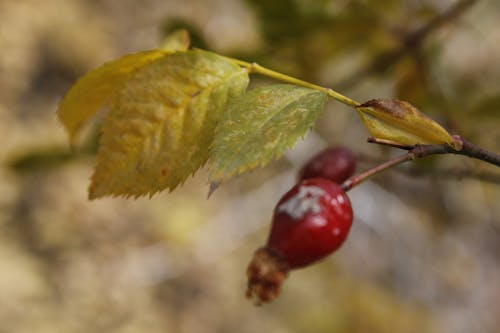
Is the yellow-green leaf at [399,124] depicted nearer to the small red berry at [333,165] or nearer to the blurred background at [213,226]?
the small red berry at [333,165]

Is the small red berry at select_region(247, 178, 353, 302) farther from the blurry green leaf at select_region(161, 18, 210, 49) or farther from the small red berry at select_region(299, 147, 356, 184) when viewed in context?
the blurry green leaf at select_region(161, 18, 210, 49)

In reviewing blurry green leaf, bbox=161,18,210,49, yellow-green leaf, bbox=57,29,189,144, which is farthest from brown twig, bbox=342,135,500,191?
blurry green leaf, bbox=161,18,210,49

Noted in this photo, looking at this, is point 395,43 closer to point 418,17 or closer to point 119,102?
point 418,17

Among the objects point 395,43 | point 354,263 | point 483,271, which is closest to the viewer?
point 395,43

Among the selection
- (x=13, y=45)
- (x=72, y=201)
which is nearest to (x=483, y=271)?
(x=72, y=201)

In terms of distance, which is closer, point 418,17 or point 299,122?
point 299,122

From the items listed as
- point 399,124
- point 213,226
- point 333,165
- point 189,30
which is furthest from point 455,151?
point 213,226

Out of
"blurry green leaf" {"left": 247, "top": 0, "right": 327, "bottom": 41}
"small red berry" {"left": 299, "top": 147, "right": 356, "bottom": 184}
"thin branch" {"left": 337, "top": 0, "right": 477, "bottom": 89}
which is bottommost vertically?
"small red berry" {"left": 299, "top": 147, "right": 356, "bottom": 184}
